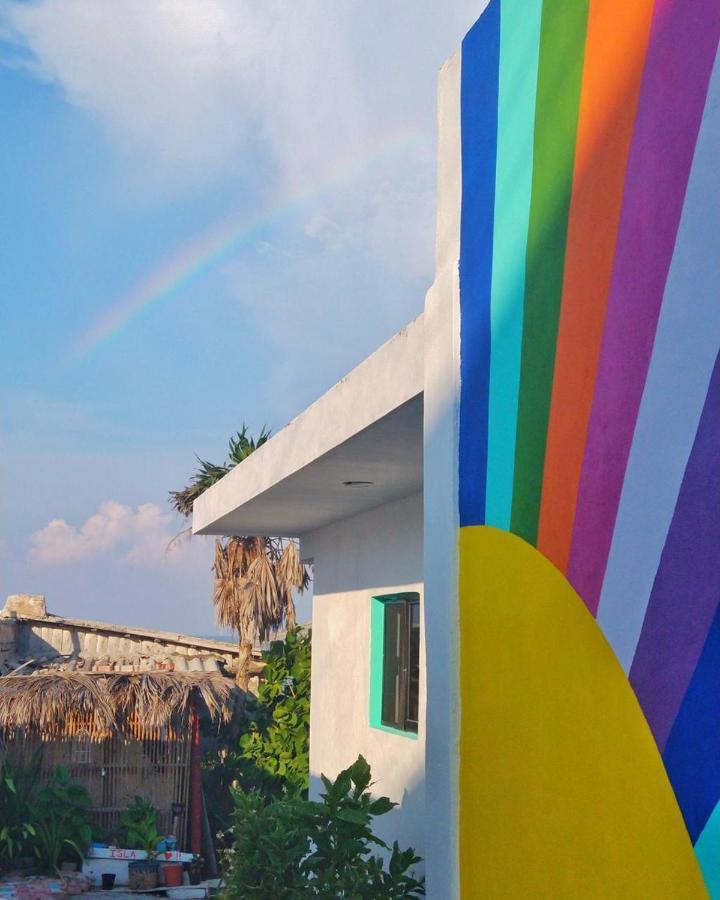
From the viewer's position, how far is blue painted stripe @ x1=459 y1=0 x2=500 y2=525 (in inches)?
163

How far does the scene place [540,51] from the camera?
3.87 meters

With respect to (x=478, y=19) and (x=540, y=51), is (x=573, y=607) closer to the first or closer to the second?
(x=540, y=51)

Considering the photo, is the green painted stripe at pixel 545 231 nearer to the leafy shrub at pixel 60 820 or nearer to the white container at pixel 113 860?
the white container at pixel 113 860

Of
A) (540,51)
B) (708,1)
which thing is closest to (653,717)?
(708,1)

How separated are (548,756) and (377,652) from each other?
193 inches

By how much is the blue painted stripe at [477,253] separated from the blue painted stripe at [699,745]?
1.43 meters

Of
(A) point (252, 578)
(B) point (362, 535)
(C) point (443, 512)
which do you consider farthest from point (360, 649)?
(A) point (252, 578)

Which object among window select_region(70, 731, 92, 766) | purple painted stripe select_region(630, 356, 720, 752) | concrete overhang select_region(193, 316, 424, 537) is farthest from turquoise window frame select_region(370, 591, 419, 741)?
window select_region(70, 731, 92, 766)

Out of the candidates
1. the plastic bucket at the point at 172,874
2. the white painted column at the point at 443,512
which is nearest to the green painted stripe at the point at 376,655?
the white painted column at the point at 443,512

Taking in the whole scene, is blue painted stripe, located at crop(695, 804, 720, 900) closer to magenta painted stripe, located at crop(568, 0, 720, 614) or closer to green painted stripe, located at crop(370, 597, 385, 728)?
magenta painted stripe, located at crop(568, 0, 720, 614)

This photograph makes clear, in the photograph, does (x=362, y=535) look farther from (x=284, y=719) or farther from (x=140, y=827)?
(x=284, y=719)

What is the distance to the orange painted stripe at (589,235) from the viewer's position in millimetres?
3242

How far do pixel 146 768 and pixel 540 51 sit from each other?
10963 mm

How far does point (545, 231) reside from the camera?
3711 mm
